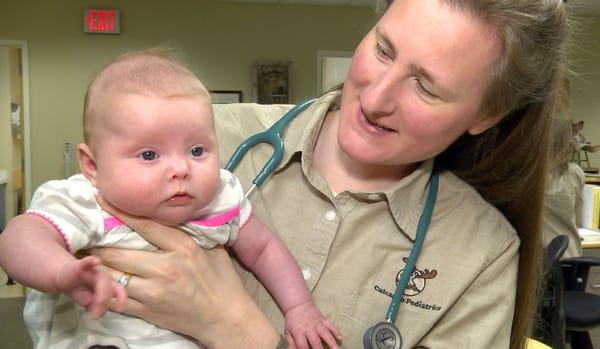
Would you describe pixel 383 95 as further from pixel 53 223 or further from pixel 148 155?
pixel 53 223

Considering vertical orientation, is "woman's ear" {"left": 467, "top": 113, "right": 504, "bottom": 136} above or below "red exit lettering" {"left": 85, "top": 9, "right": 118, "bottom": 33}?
below

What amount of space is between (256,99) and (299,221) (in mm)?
5429

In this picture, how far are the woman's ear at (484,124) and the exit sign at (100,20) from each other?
557 cm

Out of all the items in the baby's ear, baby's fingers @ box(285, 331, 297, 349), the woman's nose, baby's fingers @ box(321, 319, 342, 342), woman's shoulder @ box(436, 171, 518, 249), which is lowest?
baby's fingers @ box(285, 331, 297, 349)

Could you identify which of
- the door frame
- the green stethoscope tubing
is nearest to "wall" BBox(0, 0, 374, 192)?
the door frame

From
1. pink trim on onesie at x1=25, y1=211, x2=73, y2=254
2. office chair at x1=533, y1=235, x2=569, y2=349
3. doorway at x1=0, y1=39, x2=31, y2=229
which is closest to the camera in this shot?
pink trim on onesie at x1=25, y1=211, x2=73, y2=254

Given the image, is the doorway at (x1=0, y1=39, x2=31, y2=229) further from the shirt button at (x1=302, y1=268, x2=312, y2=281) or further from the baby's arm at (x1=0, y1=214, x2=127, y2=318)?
the baby's arm at (x1=0, y1=214, x2=127, y2=318)

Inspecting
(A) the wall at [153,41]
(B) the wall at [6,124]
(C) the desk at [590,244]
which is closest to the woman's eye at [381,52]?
(C) the desk at [590,244]

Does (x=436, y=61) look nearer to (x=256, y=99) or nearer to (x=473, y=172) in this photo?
(x=473, y=172)

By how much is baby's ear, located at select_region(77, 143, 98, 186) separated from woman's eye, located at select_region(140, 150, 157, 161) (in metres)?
0.10

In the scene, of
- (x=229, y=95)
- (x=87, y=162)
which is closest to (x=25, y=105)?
(x=229, y=95)

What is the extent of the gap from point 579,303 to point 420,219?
255 cm

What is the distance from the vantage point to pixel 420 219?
1.23 m

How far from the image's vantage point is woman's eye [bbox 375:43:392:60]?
1165 millimetres
